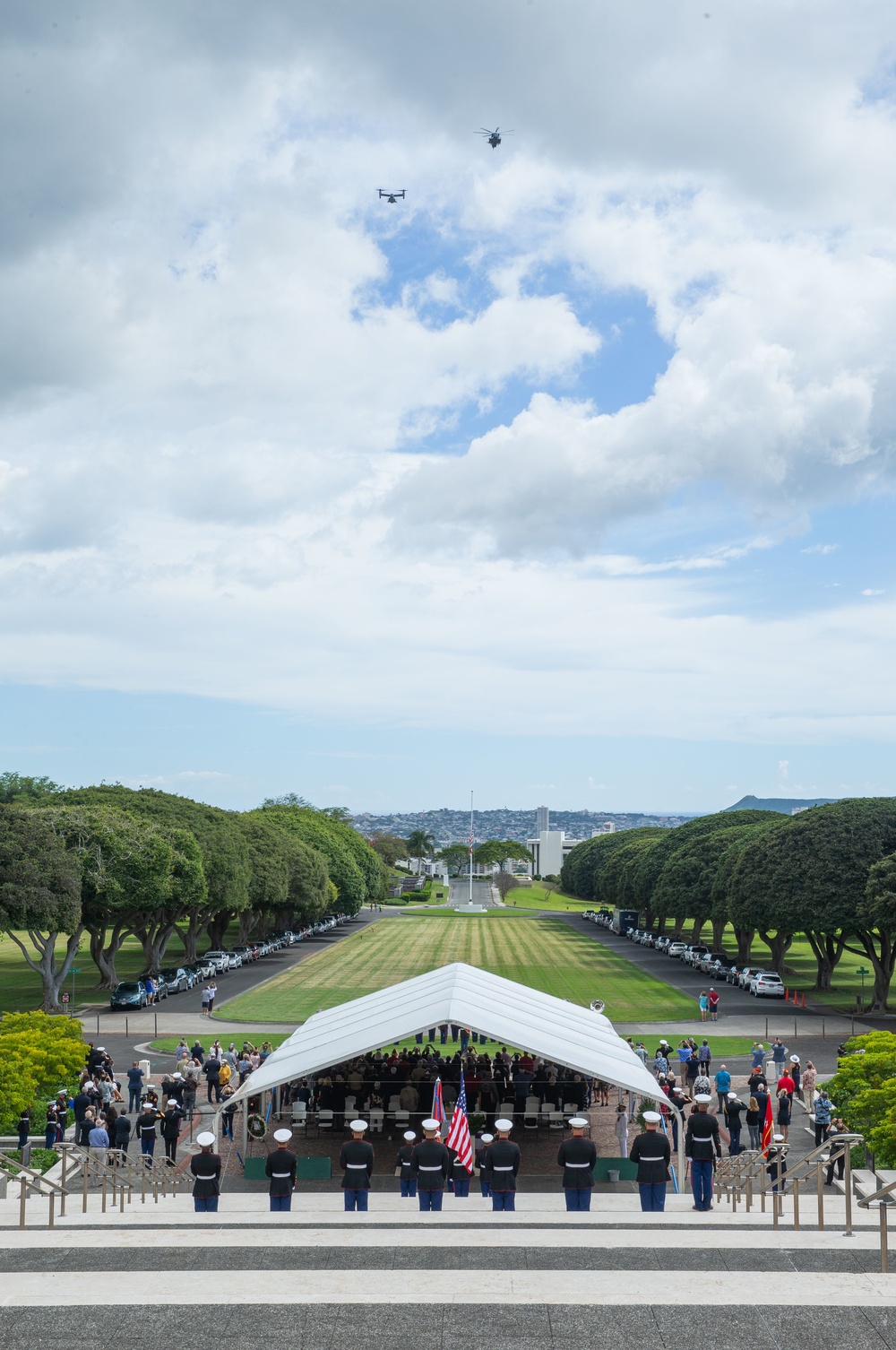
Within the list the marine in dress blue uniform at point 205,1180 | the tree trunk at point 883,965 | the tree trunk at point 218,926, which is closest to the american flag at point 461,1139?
the marine in dress blue uniform at point 205,1180

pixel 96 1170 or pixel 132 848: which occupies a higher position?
pixel 132 848

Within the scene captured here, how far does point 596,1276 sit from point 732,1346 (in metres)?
1.71

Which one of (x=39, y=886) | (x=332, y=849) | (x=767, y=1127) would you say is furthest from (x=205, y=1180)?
(x=332, y=849)

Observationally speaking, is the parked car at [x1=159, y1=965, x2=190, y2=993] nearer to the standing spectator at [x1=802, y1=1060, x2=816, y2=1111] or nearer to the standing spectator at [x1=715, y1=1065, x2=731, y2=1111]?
the standing spectator at [x1=715, y1=1065, x2=731, y2=1111]

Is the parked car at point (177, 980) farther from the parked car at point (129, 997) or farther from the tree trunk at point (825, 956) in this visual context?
the tree trunk at point (825, 956)

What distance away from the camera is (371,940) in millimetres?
90375

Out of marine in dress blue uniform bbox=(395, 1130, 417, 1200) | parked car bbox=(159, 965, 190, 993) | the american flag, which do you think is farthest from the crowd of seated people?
parked car bbox=(159, 965, 190, 993)

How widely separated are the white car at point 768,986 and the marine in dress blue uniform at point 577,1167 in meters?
40.8

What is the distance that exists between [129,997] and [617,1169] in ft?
109

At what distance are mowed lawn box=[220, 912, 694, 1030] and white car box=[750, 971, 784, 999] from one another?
3786 mm

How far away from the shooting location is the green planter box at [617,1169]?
21.8 m

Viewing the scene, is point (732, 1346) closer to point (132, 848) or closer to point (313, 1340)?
point (313, 1340)

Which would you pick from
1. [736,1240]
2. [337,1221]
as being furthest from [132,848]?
[736,1240]

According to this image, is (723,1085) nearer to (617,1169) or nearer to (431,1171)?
(617,1169)
